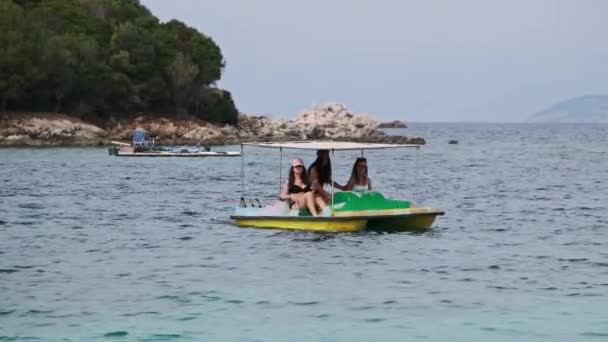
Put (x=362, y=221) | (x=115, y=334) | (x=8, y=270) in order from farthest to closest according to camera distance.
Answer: (x=362, y=221), (x=8, y=270), (x=115, y=334)

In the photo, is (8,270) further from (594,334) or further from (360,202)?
(594,334)

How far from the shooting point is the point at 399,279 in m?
20.4

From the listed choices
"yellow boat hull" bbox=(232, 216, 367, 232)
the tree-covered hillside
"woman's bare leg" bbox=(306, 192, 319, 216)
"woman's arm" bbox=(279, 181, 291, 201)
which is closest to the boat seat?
"yellow boat hull" bbox=(232, 216, 367, 232)

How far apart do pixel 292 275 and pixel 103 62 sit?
84.5 m

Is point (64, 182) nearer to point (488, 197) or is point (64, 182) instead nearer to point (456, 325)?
point (488, 197)

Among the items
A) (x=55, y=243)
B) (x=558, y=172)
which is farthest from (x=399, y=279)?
(x=558, y=172)

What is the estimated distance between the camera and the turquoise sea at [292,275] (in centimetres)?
1633

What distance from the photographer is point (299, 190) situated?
1036 inches

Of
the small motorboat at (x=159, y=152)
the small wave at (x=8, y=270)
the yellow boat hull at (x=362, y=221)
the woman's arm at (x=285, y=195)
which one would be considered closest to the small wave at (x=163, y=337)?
the small wave at (x=8, y=270)

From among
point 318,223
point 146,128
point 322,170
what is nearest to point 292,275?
point 318,223

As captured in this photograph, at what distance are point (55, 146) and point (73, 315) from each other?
76.3 m

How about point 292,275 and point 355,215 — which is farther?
point 355,215

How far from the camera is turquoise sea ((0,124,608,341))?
53.6 feet

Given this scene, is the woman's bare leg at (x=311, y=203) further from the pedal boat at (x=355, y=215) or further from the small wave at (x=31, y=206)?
the small wave at (x=31, y=206)
